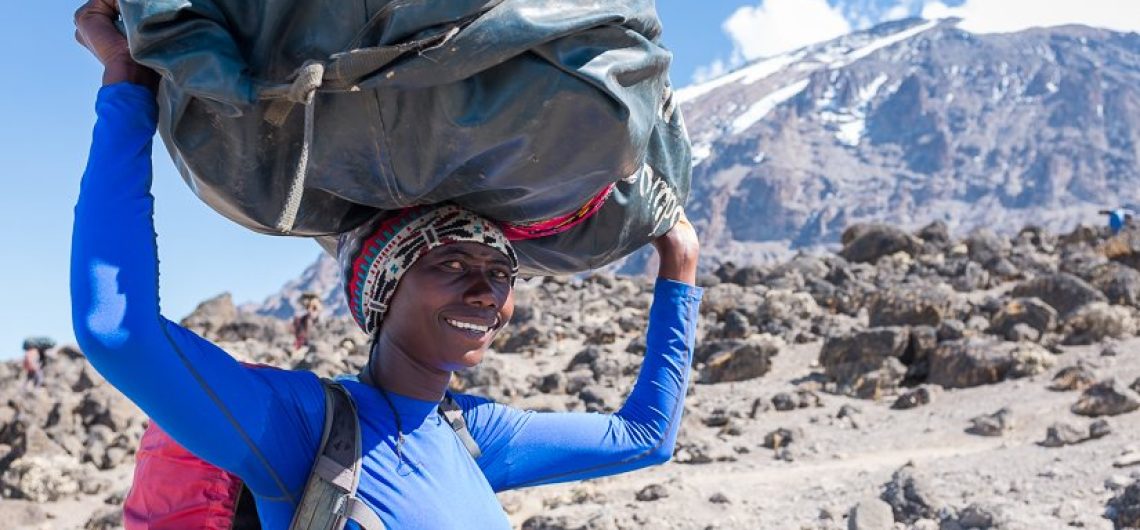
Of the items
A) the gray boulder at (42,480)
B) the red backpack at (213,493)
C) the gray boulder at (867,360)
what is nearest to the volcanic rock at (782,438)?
the gray boulder at (867,360)

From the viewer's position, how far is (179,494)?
165cm

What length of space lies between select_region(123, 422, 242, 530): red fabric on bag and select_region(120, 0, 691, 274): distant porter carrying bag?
1.26 ft

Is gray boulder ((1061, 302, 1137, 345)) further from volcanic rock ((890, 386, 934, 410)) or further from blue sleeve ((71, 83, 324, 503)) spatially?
blue sleeve ((71, 83, 324, 503))

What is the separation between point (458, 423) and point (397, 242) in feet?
1.16

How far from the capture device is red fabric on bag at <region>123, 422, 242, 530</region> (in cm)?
164

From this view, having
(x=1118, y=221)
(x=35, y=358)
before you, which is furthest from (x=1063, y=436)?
(x=1118, y=221)

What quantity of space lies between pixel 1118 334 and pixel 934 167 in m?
159

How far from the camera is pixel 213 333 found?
57.5 ft

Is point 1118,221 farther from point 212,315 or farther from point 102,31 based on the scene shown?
point 102,31

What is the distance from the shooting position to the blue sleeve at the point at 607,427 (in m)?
2.10

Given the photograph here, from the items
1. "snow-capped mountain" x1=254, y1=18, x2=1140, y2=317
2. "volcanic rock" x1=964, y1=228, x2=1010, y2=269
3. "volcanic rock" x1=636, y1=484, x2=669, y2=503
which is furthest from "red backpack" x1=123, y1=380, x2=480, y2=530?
"snow-capped mountain" x1=254, y1=18, x2=1140, y2=317

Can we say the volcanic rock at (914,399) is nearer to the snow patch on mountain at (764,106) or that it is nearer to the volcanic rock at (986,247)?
the volcanic rock at (986,247)

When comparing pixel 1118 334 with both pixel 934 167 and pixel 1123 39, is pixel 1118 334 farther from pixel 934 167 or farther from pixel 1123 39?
pixel 1123 39

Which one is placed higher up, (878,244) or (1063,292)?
(1063,292)
